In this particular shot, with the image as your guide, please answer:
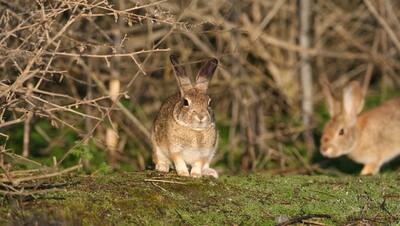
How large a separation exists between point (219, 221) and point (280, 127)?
4584 mm

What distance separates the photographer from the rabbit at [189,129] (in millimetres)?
5277

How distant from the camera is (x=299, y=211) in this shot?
4543mm

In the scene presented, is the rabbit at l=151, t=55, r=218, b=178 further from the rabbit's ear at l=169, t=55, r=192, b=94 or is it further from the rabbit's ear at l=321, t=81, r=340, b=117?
the rabbit's ear at l=321, t=81, r=340, b=117

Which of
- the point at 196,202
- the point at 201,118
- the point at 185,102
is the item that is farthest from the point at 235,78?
the point at 196,202

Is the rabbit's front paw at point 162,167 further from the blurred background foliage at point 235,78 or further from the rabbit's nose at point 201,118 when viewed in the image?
the blurred background foliage at point 235,78

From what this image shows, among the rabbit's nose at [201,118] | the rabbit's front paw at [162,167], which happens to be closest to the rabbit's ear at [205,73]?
the rabbit's nose at [201,118]

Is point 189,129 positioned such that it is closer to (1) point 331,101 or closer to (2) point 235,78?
(2) point 235,78

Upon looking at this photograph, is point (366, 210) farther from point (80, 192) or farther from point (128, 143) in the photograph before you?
point (128, 143)

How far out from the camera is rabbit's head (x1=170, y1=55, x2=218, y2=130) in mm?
5250

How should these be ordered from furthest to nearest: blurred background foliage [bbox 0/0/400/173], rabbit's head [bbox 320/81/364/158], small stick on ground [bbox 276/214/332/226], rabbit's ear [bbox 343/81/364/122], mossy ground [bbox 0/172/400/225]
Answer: rabbit's ear [bbox 343/81/364/122]
rabbit's head [bbox 320/81/364/158]
blurred background foliage [bbox 0/0/400/173]
small stick on ground [bbox 276/214/332/226]
mossy ground [bbox 0/172/400/225]

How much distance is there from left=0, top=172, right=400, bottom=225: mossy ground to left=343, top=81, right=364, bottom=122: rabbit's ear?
2.77m

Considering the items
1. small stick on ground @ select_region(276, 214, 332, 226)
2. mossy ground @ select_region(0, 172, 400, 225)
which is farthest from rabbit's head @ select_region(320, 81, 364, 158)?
small stick on ground @ select_region(276, 214, 332, 226)

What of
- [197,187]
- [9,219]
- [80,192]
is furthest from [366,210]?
[9,219]

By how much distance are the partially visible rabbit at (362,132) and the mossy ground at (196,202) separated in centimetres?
261
